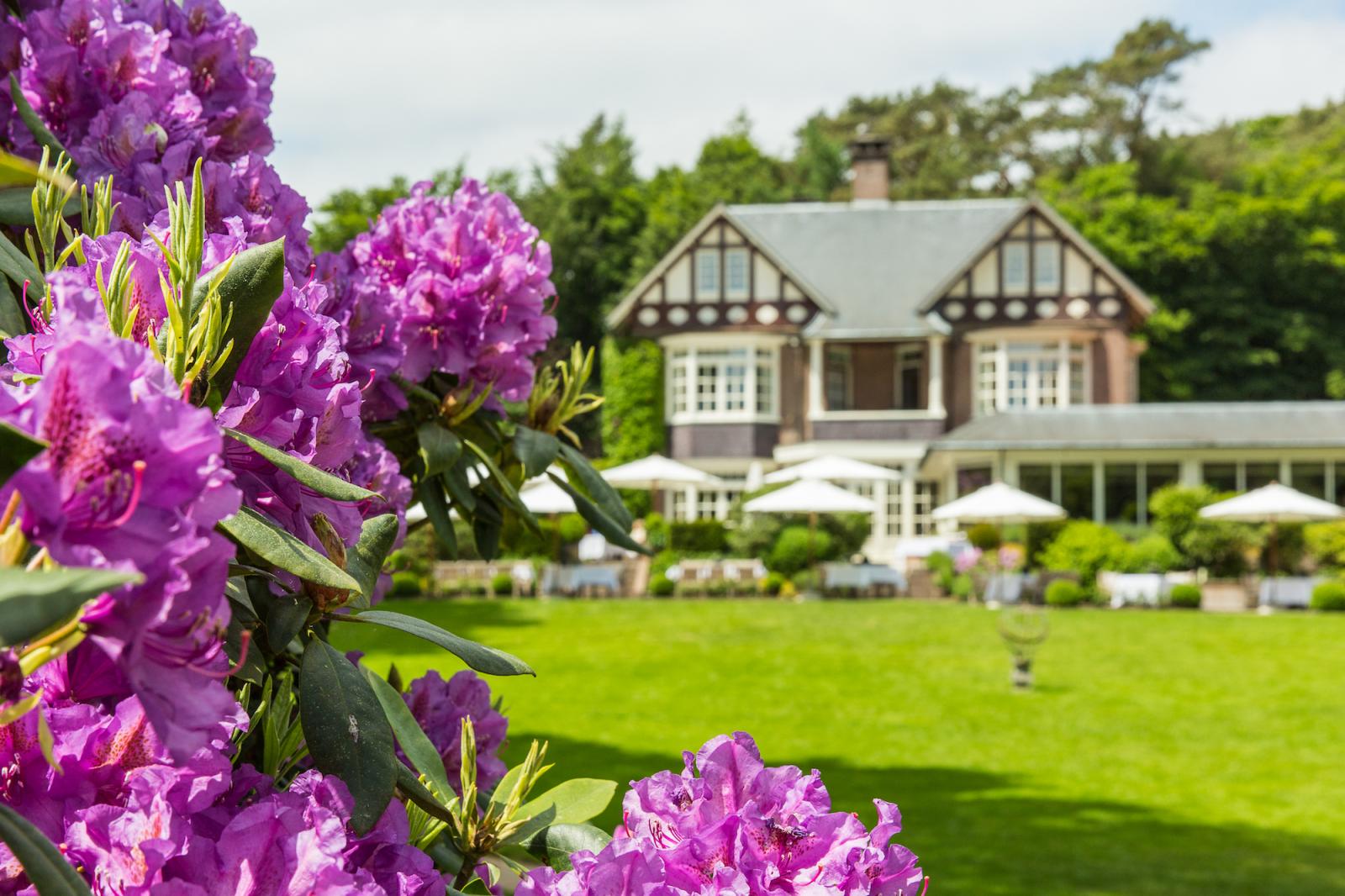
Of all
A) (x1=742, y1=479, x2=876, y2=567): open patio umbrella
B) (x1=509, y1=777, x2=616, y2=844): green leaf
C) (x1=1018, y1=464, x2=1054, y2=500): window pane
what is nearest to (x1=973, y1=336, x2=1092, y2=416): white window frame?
(x1=1018, y1=464, x2=1054, y2=500): window pane

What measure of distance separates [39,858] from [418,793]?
54cm

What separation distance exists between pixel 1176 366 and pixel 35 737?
42.8 metres

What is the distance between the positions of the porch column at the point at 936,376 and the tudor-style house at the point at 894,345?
0.04 m

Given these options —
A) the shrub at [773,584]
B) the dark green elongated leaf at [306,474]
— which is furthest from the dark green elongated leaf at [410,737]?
the shrub at [773,584]

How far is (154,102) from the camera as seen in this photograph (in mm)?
1713

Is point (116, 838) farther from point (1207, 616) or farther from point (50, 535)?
point (1207, 616)

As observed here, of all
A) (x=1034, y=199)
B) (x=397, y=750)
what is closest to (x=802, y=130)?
(x=1034, y=199)

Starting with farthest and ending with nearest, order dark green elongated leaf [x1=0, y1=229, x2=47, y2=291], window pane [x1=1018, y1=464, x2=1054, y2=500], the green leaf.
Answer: window pane [x1=1018, y1=464, x2=1054, y2=500] → the green leaf → dark green elongated leaf [x1=0, y1=229, x2=47, y2=291]

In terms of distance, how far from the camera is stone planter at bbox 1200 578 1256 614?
21703mm

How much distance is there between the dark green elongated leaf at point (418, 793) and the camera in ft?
4.18

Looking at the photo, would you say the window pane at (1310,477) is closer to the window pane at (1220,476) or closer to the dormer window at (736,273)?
the window pane at (1220,476)

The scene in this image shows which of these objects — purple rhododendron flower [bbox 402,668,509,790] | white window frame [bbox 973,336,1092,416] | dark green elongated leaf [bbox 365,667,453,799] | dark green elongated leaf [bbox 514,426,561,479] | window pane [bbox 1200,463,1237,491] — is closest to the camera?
dark green elongated leaf [bbox 365,667,453,799]

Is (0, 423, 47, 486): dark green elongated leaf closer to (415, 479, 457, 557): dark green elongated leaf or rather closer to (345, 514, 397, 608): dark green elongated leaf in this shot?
(345, 514, 397, 608): dark green elongated leaf

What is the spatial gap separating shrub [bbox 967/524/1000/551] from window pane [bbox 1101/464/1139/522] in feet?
11.1
